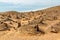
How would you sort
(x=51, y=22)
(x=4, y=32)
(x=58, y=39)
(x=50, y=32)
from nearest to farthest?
(x=58, y=39), (x=50, y=32), (x=51, y=22), (x=4, y=32)

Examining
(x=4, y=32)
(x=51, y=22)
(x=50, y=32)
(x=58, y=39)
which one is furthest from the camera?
(x=4, y=32)

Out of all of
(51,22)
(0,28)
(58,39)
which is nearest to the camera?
(58,39)

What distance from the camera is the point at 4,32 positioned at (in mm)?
17422

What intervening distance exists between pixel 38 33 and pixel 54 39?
7.24 feet

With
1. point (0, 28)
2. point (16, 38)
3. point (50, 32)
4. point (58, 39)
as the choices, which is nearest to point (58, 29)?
point (50, 32)

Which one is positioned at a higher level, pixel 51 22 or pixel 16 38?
pixel 51 22

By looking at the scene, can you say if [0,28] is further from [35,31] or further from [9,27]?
[35,31]

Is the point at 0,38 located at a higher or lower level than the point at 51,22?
lower

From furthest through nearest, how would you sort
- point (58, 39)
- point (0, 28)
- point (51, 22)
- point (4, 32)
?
point (0, 28)
point (4, 32)
point (51, 22)
point (58, 39)

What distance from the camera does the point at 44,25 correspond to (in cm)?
1582

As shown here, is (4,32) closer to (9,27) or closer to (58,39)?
(9,27)

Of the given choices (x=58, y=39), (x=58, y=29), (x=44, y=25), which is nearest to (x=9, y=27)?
(x=44, y=25)

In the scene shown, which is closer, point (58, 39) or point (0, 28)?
point (58, 39)

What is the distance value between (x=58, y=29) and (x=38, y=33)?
1.47 meters
